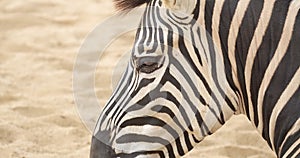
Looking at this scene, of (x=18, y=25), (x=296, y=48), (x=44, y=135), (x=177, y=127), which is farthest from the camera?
(x=18, y=25)

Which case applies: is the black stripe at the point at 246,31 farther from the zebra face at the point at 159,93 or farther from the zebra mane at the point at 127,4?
the zebra mane at the point at 127,4

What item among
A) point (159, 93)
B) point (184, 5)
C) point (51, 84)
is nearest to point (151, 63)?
point (159, 93)

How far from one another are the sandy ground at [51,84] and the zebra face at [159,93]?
3.82 feet

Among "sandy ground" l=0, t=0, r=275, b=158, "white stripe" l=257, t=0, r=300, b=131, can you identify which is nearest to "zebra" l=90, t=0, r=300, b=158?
"white stripe" l=257, t=0, r=300, b=131

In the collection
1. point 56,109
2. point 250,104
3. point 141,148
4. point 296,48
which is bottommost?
point 56,109

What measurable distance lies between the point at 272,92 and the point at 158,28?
1.23 feet

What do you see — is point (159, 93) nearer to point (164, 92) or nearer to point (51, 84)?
point (164, 92)

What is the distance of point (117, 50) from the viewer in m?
4.61

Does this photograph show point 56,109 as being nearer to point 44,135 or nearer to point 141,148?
point 44,135

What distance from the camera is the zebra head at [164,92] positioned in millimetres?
1996

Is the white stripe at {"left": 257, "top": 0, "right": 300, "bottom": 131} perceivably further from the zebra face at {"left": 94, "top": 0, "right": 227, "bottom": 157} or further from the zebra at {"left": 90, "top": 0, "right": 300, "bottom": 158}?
the zebra face at {"left": 94, "top": 0, "right": 227, "bottom": 157}

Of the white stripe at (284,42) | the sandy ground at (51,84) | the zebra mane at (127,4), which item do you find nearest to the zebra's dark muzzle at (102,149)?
the zebra mane at (127,4)

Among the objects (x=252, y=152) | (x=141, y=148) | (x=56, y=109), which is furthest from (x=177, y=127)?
(x=56, y=109)

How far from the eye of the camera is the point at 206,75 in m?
2.02
